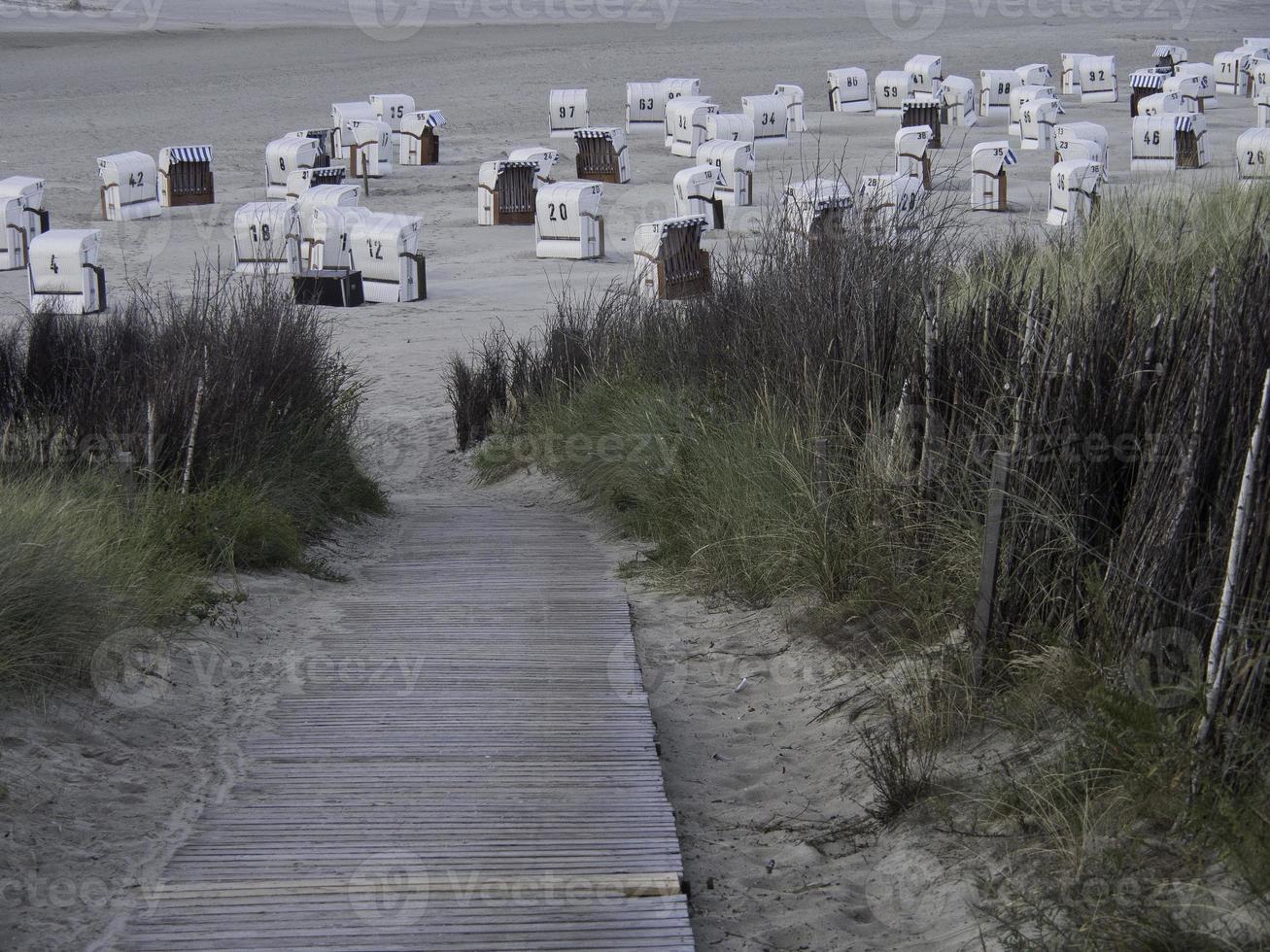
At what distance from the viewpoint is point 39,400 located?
7410 millimetres

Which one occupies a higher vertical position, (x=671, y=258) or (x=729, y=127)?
(x=729, y=127)

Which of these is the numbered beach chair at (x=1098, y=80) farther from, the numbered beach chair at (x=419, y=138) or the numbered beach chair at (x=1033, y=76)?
the numbered beach chair at (x=419, y=138)

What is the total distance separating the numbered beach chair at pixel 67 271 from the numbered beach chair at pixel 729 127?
44.3ft

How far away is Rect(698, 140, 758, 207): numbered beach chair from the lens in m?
21.1

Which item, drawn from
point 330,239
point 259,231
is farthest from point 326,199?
point 330,239

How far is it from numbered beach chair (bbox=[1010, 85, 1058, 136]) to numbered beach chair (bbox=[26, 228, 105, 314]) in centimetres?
1850

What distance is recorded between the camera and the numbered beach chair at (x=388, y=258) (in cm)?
1652

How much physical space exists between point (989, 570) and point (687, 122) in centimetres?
2418

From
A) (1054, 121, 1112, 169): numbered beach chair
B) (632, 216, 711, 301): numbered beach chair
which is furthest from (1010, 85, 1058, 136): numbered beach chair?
(632, 216, 711, 301): numbered beach chair

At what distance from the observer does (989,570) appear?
4.05 m

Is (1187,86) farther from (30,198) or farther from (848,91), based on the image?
(30,198)

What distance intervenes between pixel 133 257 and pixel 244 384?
1268cm
